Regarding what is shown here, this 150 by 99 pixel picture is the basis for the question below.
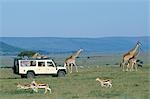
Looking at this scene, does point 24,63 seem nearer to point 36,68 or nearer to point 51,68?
point 36,68

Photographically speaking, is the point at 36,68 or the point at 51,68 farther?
the point at 51,68

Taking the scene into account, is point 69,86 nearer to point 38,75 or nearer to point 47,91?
point 47,91

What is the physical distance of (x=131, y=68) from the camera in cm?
4097

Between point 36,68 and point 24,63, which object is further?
point 24,63

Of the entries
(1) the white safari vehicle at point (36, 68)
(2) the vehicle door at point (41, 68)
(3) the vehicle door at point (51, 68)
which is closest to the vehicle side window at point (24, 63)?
(1) the white safari vehicle at point (36, 68)

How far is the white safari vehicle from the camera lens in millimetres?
37188

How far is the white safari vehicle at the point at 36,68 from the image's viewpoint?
122 feet

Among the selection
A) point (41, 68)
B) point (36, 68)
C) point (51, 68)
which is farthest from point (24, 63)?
point (51, 68)

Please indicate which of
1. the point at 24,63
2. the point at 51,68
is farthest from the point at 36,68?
the point at 51,68

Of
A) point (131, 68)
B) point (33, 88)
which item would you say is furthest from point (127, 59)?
point (33, 88)

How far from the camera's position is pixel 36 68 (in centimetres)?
3734

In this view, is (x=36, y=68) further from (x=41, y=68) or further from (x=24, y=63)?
(x=24, y=63)

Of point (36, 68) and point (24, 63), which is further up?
point (24, 63)

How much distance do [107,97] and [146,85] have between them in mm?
6249
